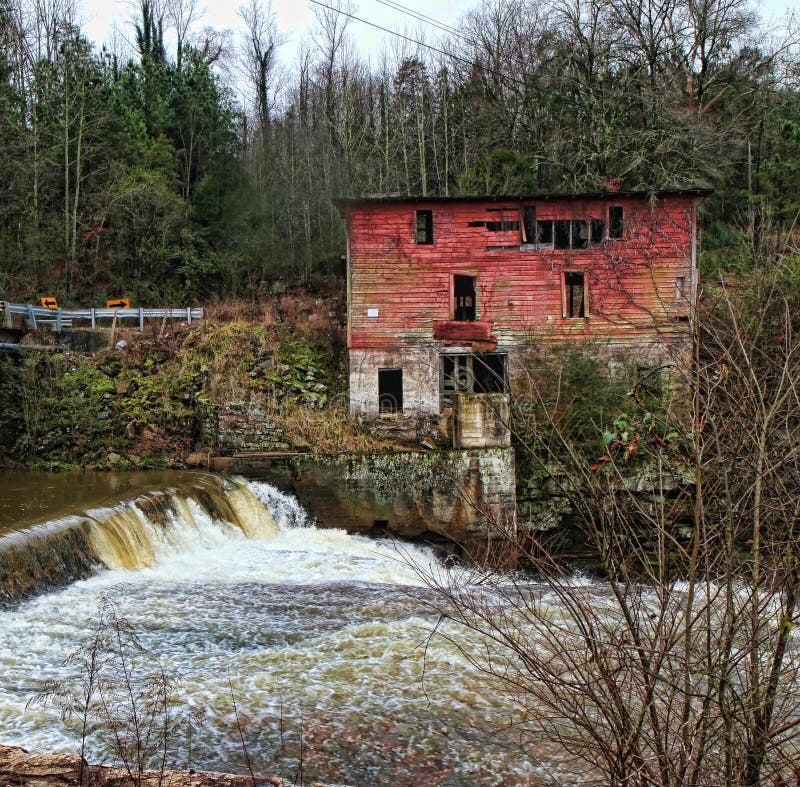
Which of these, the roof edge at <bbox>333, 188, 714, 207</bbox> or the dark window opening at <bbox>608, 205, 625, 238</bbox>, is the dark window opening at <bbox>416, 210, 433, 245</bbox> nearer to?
the roof edge at <bbox>333, 188, 714, 207</bbox>

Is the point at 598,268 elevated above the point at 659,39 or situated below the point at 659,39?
below

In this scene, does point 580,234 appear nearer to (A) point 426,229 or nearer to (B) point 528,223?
(B) point 528,223

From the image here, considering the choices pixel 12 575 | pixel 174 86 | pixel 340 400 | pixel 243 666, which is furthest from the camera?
pixel 174 86

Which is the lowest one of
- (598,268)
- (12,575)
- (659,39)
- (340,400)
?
(12,575)

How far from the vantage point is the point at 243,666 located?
8266 millimetres

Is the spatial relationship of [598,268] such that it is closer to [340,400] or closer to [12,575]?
[340,400]

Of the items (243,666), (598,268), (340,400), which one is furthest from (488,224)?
(243,666)

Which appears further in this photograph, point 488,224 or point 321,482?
point 488,224

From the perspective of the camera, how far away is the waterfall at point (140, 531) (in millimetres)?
10500

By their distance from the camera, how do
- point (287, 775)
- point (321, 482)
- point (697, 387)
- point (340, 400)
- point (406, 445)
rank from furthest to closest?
point (340, 400) → point (406, 445) → point (321, 482) → point (287, 775) → point (697, 387)

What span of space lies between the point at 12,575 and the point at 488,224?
1479cm

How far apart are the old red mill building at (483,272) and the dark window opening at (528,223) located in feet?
0.09

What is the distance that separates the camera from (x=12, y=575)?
1009 cm

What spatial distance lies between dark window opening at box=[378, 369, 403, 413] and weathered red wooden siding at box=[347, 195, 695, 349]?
1.23 metres
